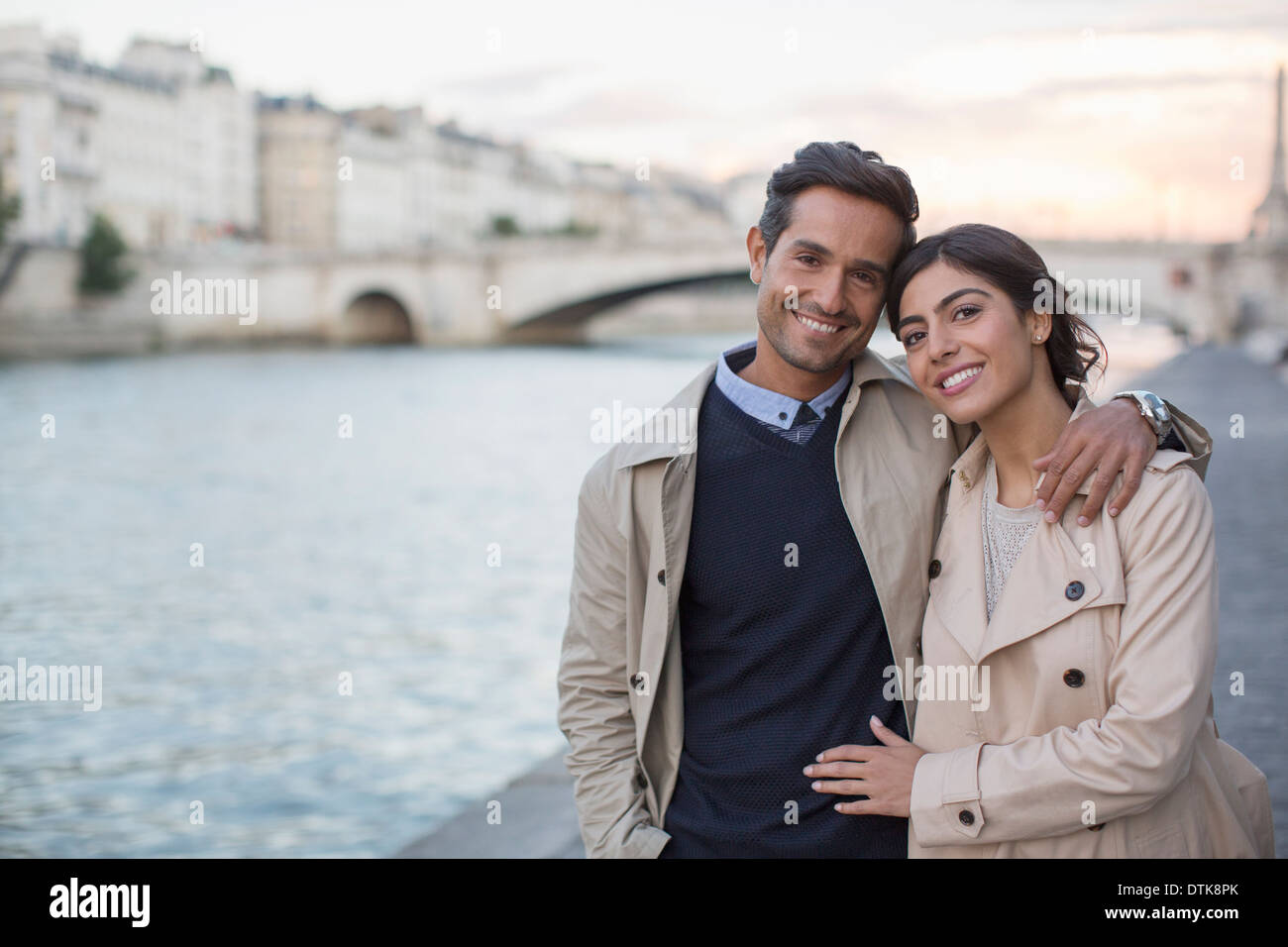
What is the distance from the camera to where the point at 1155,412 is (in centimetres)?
169

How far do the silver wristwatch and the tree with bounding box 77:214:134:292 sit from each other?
1574 inches

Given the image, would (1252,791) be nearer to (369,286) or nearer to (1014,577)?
(1014,577)

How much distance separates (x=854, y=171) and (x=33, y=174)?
48354 mm

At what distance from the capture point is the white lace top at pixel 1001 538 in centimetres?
169

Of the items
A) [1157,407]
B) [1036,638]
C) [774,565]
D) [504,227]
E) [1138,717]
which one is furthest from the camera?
[504,227]

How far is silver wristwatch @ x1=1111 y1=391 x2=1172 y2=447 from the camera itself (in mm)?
1673

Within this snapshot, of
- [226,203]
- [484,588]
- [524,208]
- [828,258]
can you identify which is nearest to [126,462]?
[484,588]

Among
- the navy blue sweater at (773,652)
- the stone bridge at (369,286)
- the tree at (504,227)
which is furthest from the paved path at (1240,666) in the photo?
the tree at (504,227)

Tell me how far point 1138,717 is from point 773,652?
468mm

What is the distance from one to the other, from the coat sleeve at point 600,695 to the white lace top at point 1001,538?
1.52ft

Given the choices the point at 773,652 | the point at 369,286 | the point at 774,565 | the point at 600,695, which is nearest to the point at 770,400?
the point at 774,565

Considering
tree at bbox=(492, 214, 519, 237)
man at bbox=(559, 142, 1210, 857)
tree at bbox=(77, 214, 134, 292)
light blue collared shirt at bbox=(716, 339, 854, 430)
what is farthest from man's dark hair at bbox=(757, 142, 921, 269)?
tree at bbox=(492, 214, 519, 237)

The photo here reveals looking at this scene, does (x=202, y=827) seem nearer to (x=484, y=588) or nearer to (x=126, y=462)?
(x=484, y=588)

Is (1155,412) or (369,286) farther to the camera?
(369,286)
